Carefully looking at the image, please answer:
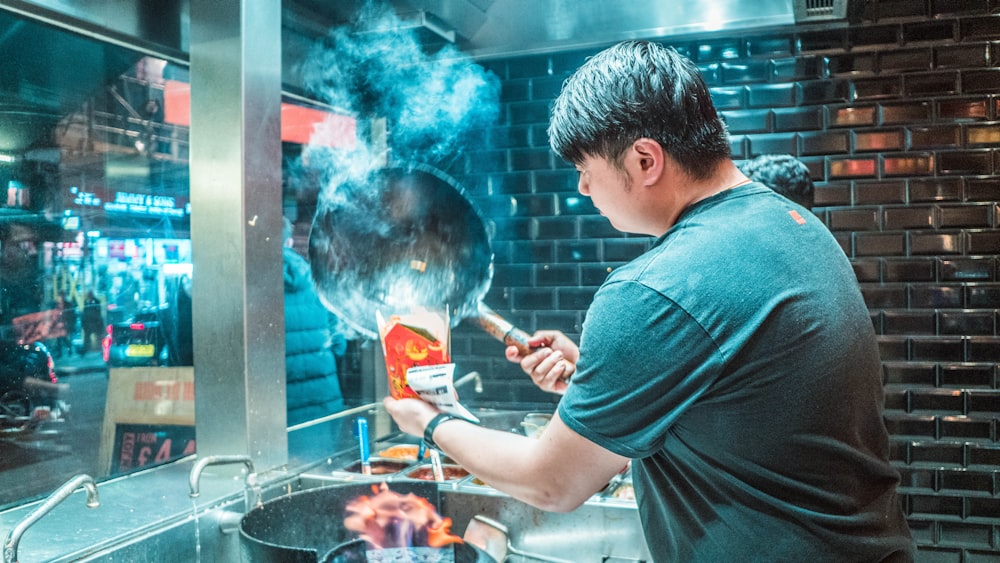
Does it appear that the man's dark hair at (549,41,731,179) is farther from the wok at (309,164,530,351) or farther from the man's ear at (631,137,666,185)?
the wok at (309,164,530,351)

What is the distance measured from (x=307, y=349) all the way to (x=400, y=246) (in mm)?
1631

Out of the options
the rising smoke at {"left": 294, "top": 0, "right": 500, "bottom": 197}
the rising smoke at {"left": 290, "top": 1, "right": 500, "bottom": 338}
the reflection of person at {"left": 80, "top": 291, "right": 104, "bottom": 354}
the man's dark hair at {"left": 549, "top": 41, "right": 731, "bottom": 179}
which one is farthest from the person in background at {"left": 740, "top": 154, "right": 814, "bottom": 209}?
the reflection of person at {"left": 80, "top": 291, "right": 104, "bottom": 354}

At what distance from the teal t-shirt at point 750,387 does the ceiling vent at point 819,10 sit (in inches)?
81.4

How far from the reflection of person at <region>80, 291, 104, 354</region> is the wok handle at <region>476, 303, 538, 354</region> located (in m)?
1.46

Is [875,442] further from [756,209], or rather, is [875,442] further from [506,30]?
[506,30]

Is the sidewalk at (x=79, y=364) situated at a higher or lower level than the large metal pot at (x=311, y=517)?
higher

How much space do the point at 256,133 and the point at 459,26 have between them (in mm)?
1013

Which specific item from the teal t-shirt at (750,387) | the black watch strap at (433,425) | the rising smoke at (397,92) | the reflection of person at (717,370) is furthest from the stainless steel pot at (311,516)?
the rising smoke at (397,92)

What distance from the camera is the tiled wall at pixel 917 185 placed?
3379 millimetres

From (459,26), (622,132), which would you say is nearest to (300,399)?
(459,26)

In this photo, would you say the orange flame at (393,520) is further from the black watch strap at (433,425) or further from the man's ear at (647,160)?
the man's ear at (647,160)

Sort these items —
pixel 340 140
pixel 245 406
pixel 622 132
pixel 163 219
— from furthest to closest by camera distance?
1. pixel 340 140
2. pixel 163 219
3. pixel 245 406
4. pixel 622 132

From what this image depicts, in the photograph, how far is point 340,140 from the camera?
3.76 m

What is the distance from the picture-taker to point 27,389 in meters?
2.35
